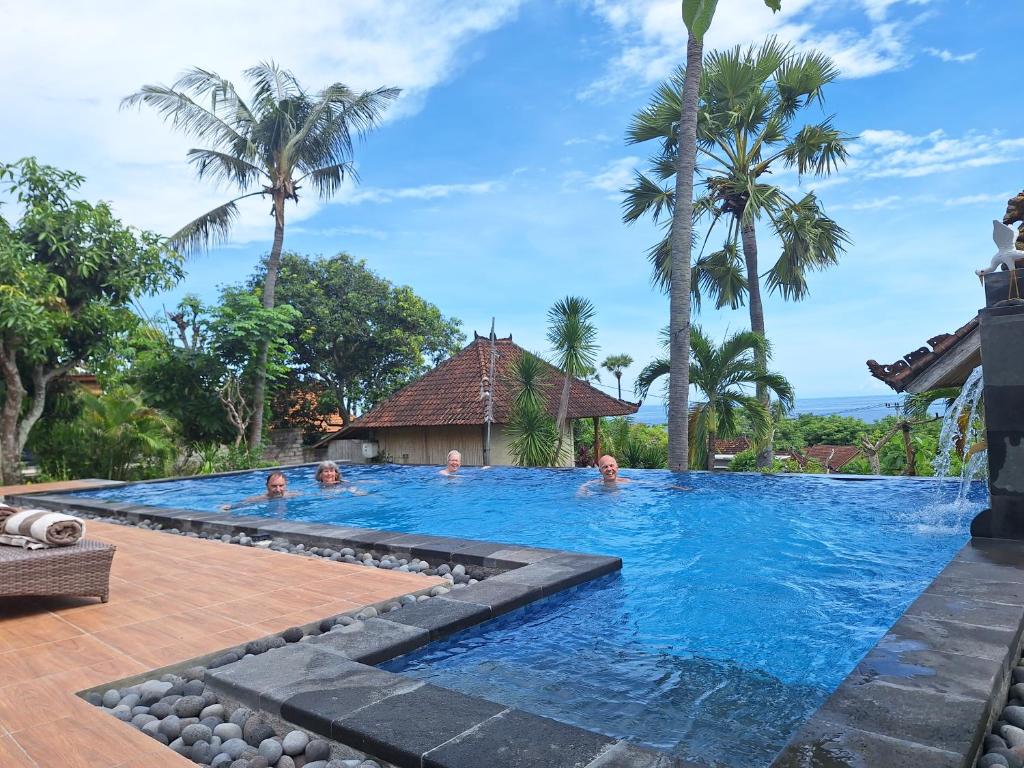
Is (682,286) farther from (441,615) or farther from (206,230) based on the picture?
(206,230)

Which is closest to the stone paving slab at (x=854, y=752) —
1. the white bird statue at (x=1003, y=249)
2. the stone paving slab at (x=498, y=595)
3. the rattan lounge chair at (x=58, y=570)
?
the stone paving slab at (x=498, y=595)

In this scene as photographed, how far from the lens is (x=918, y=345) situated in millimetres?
7648

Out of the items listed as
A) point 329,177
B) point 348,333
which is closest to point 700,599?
point 329,177

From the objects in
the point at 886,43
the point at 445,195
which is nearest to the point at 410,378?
the point at 445,195

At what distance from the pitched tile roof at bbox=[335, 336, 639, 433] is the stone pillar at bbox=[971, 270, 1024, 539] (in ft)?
43.8

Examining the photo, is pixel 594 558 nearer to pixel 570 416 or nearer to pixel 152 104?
pixel 570 416

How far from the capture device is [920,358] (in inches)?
299

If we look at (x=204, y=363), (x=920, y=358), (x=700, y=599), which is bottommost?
(x=700, y=599)

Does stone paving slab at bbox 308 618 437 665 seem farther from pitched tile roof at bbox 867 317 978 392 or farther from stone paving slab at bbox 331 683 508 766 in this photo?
pitched tile roof at bbox 867 317 978 392

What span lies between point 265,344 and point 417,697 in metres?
17.9

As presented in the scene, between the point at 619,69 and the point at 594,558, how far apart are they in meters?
12.5

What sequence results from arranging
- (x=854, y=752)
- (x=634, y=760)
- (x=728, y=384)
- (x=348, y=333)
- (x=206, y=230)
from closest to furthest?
(x=854, y=752)
(x=634, y=760)
(x=728, y=384)
(x=206, y=230)
(x=348, y=333)

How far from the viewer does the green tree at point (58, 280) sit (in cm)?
1338

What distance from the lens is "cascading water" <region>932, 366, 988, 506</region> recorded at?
7.23m
